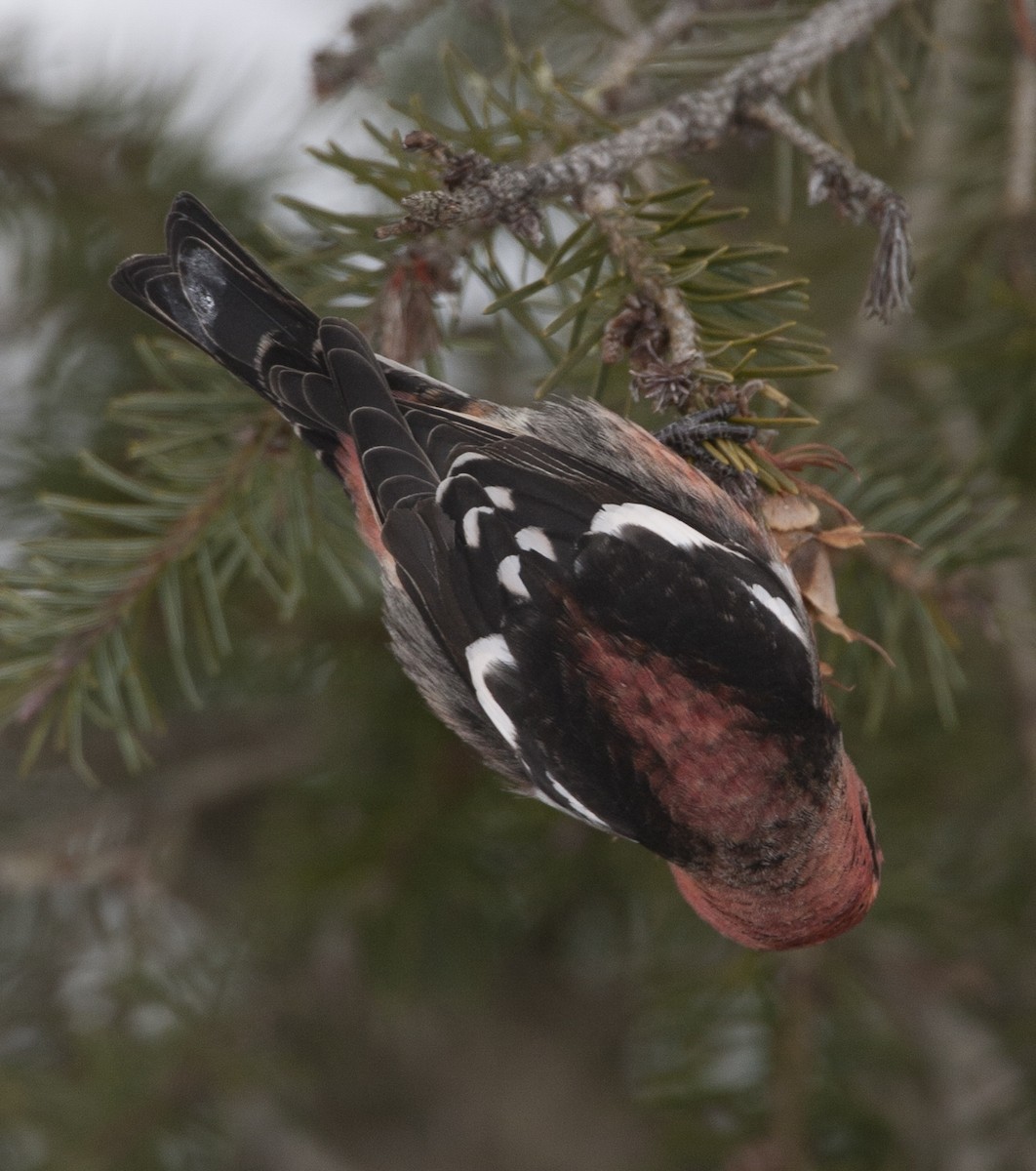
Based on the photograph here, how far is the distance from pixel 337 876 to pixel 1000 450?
2.58 ft

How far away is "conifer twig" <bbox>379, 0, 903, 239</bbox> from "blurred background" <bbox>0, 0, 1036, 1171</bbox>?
84 millimetres

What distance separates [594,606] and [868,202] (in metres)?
0.32

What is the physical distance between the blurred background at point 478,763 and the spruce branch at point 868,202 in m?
0.19

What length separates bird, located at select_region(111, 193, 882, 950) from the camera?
2.64 feet

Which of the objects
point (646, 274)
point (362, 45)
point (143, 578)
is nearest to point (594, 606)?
point (646, 274)

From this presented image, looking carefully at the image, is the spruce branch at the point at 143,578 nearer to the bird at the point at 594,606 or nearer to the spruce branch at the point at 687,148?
the bird at the point at 594,606

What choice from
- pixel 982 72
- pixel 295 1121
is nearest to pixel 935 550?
pixel 982 72

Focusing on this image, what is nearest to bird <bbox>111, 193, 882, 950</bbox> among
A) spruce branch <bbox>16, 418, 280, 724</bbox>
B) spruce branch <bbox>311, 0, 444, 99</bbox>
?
spruce branch <bbox>16, 418, 280, 724</bbox>

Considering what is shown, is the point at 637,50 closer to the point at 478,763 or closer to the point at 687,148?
the point at 687,148

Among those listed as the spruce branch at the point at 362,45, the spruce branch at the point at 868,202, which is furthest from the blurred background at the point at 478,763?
the spruce branch at the point at 868,202

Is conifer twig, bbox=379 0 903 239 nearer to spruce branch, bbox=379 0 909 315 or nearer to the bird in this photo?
spruce branch, bbox=379 0 909 315

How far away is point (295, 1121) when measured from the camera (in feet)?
5.58

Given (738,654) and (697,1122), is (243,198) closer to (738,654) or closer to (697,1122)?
(738,654)

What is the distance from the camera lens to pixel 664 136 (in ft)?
2.64
